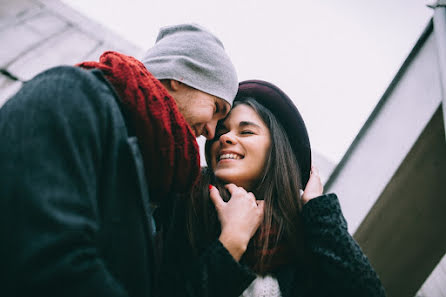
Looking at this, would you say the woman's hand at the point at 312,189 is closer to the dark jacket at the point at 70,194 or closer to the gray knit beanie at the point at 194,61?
the gray knit beanie at the point at 194,61

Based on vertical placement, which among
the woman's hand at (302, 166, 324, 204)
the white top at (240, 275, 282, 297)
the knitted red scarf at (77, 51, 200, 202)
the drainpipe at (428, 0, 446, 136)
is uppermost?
the drainpipe at (428, 0, 446, 136)

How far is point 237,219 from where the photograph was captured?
0.97 meters

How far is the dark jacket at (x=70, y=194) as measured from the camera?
0.40 m

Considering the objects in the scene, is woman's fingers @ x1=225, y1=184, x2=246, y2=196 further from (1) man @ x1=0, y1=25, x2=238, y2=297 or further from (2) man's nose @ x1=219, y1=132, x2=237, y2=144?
(1) man @ x1=0, y1=25, x2=238, y2=297

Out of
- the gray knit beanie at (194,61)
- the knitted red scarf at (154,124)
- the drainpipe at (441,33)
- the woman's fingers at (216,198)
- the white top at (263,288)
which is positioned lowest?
the white top at (263,288)

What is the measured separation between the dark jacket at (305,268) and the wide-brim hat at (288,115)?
35 cm

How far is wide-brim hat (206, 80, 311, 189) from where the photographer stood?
1.45 m

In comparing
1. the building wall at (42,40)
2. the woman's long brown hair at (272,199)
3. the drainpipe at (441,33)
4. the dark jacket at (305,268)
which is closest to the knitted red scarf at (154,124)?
the dark jacket at (305,268)

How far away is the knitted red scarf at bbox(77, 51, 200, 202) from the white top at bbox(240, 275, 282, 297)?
22.4 inches

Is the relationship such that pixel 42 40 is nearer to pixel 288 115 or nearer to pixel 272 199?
pixel 288 115

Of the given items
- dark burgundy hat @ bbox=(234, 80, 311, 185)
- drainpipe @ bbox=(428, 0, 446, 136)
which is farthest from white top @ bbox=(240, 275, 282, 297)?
drainpipe @ bbox=(428, 0, 446, 136)

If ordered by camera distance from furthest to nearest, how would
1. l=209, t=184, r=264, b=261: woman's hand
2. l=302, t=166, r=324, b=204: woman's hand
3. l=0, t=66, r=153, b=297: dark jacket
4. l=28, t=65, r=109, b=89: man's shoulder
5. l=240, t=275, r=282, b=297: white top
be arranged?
1. l=302, t=166, r=324, b=204: woman's hand
2. l=240, t=275, r=282, b=297: white top
3. l=209, t=184, r=264, b=261: woman's hand
4. l=28, t=65, r=109, b=89: man's shoulder
5. l=0, t=66, r=153, b=297: dark jacket

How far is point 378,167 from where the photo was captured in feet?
5.78

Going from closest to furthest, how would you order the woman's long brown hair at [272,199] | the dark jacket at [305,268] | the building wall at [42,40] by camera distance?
the dark jacket at [305,268] < the woman's long brown hair at [272,199] < the building wall at [42,40]
